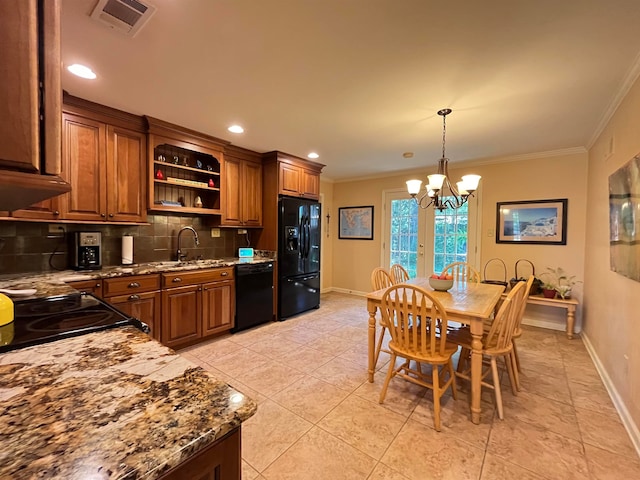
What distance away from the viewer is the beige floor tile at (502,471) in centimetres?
154

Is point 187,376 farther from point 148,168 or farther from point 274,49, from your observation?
point 148,168

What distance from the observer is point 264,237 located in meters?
4.22

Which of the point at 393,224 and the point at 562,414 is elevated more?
the point at 393,224

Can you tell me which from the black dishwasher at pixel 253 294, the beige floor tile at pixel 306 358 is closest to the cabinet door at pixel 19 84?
the beige floor tile at pixel 306 358

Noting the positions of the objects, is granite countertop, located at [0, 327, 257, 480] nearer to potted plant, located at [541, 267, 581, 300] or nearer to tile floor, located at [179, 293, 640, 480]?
tile floor, located at [179, 293, 640, 480]

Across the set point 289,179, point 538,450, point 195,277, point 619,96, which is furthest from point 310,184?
point 538,450

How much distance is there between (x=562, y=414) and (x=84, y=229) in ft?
14.4

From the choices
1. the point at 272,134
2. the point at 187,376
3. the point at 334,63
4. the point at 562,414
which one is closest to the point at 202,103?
the point at 272,134

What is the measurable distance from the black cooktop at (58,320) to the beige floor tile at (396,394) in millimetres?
1728

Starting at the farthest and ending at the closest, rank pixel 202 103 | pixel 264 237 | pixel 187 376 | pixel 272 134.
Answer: pixel 264 237 → pixel 272 134 → pixel 202 103 → pixel 187 376

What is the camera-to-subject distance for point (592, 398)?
2.26 metres

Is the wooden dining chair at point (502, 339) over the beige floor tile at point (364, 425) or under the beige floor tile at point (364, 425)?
over

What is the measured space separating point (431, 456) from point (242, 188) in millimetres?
3444

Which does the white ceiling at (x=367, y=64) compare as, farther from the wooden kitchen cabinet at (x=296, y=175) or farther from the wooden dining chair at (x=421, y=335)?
the wooden dining chair at (x=421, y=335)
